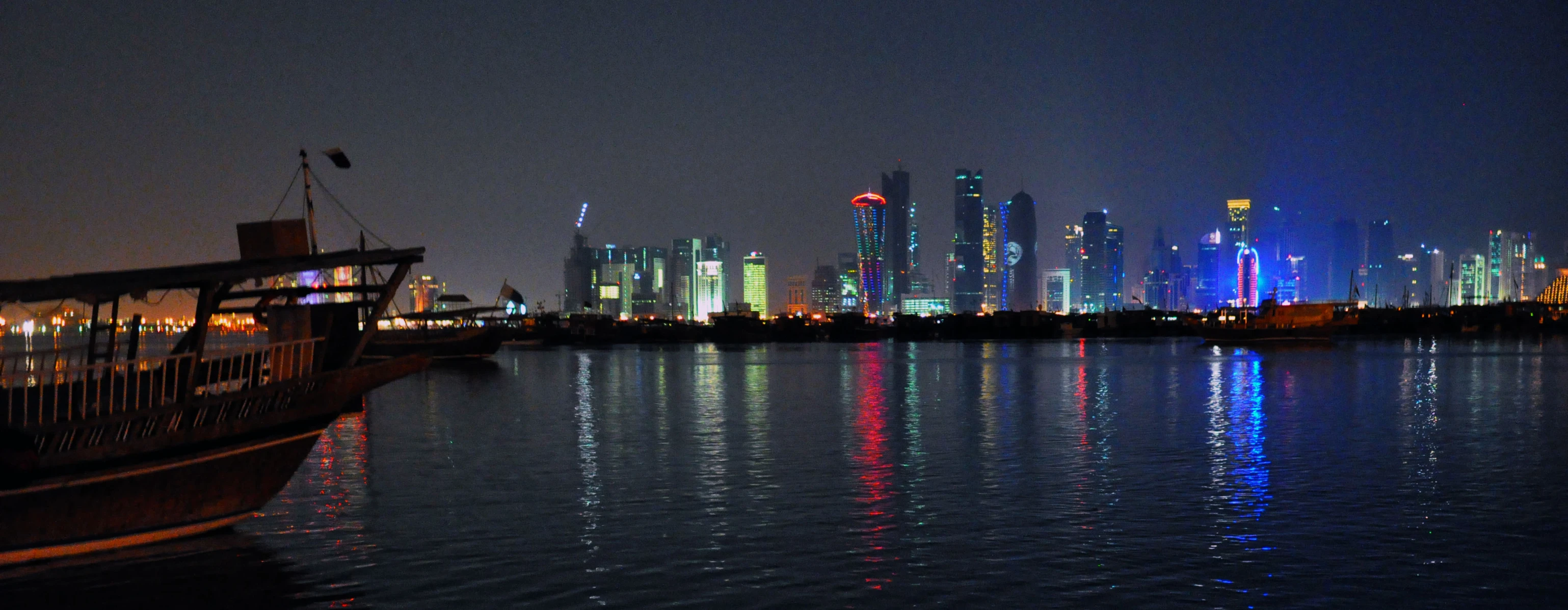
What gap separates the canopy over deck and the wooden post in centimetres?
26

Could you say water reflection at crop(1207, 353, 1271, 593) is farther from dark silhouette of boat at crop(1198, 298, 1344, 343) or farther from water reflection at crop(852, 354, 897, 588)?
dark silhouette of boat at crop(1198, 298, 1344, 343)

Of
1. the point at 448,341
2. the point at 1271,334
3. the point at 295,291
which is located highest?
the point at 295,291

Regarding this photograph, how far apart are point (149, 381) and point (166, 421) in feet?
6.66

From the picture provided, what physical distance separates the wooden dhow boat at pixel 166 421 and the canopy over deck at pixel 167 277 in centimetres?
2

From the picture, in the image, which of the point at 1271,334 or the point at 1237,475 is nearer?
the point at 1237,475

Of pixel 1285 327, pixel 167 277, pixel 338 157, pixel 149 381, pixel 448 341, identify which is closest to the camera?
pixel 167 277

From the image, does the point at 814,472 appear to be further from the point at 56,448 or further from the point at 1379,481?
the point at 56,448

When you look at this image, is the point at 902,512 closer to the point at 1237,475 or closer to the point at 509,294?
the point at 1237,475

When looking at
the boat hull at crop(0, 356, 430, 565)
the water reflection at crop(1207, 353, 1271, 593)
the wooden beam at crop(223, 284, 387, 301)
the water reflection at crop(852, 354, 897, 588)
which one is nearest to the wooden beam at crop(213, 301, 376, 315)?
the wooden beam at crop(223, 284, 387, 301)

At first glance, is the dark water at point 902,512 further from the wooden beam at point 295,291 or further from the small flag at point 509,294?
the small flag at point 509,294

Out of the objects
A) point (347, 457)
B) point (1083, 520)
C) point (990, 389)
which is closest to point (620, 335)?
point (990, 389)

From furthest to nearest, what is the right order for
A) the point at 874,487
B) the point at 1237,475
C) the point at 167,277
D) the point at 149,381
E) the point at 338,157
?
1. the point at 338,157
2. the point at 1237,475
3. the point at 874,487
4. the point at 149,381
5. the point at 167,277

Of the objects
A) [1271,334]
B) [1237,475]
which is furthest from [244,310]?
[1271,334]

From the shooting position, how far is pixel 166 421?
14227 millimetres
